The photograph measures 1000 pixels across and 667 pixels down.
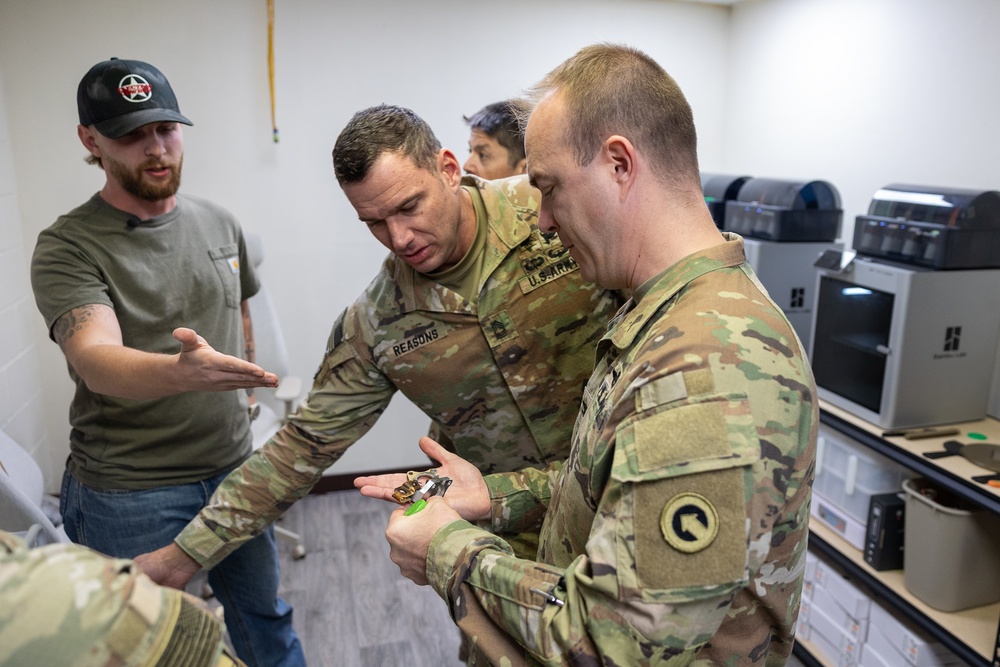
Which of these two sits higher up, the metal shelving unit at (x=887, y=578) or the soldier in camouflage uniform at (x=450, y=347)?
the soldier in camouflage uniform at (x=450, y=347)

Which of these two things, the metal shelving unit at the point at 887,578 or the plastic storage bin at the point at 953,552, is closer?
the metal shelving unit at the point at 887,578

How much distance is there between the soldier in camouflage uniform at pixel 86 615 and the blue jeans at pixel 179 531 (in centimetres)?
125

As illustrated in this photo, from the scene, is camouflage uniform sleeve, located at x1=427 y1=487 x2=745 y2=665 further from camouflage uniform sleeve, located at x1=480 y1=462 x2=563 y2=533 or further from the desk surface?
the desk surface

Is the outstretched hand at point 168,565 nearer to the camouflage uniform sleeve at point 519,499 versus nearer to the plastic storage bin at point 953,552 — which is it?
the camouflage uniform sleeve at point 519,499

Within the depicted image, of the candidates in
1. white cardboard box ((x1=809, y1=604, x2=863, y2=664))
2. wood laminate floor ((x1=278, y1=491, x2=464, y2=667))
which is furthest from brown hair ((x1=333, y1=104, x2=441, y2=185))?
white cardboard box ((x1=809, y1=604, x2=863, y2=664))

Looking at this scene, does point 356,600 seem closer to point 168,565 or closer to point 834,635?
point 168,565

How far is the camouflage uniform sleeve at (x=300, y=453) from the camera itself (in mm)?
1402

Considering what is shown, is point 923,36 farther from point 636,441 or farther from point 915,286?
point 636,441

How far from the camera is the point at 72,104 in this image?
116 inches

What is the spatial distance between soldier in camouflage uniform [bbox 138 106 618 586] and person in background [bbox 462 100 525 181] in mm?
971

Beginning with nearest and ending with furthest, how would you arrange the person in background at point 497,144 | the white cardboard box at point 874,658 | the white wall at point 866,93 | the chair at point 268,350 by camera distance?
the white cardboard box at point 874,658 < the white wall at point 866,93 < the person in background at point 497,144 < the chair at point 268,350

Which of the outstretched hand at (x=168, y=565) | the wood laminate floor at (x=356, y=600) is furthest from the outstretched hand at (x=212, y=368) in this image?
the wood laminate floor at (x=356, y=600)

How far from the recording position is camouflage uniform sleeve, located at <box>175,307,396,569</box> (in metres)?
1.40

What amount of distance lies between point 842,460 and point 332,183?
97.0 inches
